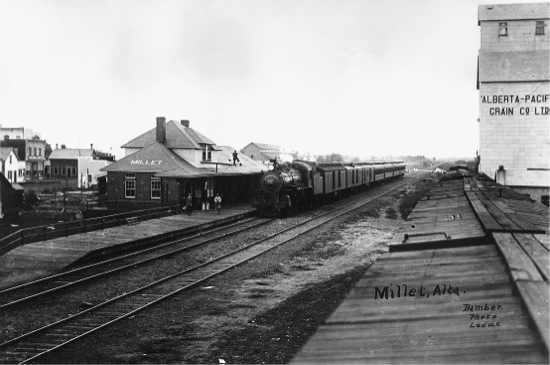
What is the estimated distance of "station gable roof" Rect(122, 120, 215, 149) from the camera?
39.4 meters

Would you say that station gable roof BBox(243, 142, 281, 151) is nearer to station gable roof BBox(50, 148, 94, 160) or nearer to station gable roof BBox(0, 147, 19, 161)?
station gable roof BBox(50, 148, 94, 160)

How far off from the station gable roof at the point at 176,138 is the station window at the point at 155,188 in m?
4.46

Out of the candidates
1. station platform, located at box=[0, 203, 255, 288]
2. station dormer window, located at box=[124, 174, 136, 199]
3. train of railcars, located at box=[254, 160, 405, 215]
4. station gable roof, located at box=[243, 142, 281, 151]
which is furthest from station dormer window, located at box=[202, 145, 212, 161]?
station gable roof, located at box=[243, 142, 281, 151]

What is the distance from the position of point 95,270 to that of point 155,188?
22.1m

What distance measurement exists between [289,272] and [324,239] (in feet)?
18.8

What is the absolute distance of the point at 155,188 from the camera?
36.1 metres

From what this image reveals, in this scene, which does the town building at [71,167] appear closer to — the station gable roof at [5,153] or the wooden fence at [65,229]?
the station gable roof at [5,153]

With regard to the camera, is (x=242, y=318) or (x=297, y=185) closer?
(x=242, y=318)

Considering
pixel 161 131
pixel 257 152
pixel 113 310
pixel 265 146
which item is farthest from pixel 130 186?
pixel 265 146

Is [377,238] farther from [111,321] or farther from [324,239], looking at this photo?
[111,321]

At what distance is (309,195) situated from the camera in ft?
101

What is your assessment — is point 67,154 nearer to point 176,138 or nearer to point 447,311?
point 176,138

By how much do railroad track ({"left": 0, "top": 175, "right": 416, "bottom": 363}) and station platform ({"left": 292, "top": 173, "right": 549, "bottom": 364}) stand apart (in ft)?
20.6

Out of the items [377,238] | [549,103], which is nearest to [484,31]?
[549,103]
